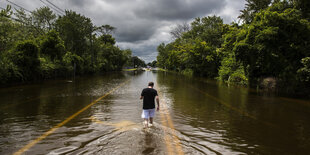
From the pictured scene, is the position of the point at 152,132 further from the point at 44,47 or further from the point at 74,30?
the point at 74,30

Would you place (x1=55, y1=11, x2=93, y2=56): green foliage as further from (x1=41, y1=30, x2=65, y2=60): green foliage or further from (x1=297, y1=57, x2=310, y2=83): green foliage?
(x1=297, y1=57, x2=310, y2=83): green foliage

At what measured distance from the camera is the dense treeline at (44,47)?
759 inches

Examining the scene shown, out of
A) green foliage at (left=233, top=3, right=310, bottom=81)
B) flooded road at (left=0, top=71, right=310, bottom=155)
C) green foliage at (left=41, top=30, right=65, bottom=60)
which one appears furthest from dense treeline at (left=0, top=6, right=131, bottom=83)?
green foliage at (left=233, top=3, right=310, bottom=81)

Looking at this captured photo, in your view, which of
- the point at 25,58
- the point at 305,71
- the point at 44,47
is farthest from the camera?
the point at 44,47

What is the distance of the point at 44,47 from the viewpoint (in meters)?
31.5

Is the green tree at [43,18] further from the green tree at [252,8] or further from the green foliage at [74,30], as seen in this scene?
the green tree at [252,8]

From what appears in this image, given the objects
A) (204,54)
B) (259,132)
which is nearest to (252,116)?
(259,132)

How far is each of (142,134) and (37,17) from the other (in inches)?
2061

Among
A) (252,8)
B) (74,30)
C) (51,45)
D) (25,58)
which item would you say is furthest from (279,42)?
(74,30)

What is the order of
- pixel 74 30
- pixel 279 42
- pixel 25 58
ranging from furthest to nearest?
pixel 74 30 < pixel 25 58 < pixel 279 42

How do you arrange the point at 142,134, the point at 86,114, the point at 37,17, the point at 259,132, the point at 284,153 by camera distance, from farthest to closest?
the point at 37,17 < the point at 86,114 < the point at 259,132 < the point at 142,134 < the point at 284,153

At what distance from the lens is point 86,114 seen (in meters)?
8.13

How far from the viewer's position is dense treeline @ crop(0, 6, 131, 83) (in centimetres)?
1928

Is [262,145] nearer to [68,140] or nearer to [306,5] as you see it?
[68,140]
